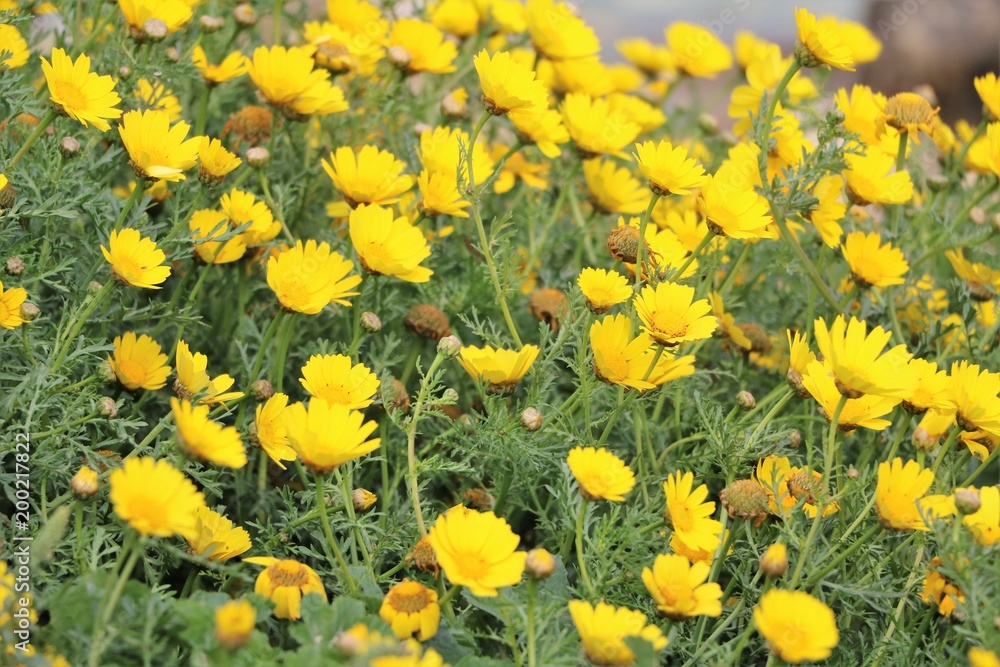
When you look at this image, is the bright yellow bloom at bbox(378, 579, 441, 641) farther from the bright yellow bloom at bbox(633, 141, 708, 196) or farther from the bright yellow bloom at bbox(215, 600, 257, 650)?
the bright yellow bloom at bbox(633, 141, 708, 196)

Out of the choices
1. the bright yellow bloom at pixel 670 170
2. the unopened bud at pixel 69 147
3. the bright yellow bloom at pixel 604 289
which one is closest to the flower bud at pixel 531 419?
the bright yellow bloom at pixel 604 289

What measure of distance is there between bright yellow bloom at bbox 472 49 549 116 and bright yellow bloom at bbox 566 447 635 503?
578mm

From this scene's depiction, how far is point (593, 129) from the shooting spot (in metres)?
1.93

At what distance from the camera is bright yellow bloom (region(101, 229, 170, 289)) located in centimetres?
146

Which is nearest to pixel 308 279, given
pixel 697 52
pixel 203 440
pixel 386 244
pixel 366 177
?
pixel 386 244

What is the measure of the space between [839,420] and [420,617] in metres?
0.68

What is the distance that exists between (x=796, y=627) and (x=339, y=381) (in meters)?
0.67

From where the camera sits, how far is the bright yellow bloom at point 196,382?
1443 mm

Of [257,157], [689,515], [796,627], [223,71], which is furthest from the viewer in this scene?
[223,71]

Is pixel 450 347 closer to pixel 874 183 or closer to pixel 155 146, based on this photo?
pixel 155 146

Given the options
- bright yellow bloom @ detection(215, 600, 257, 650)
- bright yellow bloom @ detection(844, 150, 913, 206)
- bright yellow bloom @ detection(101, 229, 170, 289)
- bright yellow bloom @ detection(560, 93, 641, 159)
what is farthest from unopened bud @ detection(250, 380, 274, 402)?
bright yellow bloom @ detection(844, 150, 913, 206)

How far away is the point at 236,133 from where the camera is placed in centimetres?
204

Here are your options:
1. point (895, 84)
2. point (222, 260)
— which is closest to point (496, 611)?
point (222, 260)

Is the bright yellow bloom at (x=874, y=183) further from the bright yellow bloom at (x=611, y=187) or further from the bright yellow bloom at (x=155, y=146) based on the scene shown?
the bright yellow bloom at (x=155, y=146)
